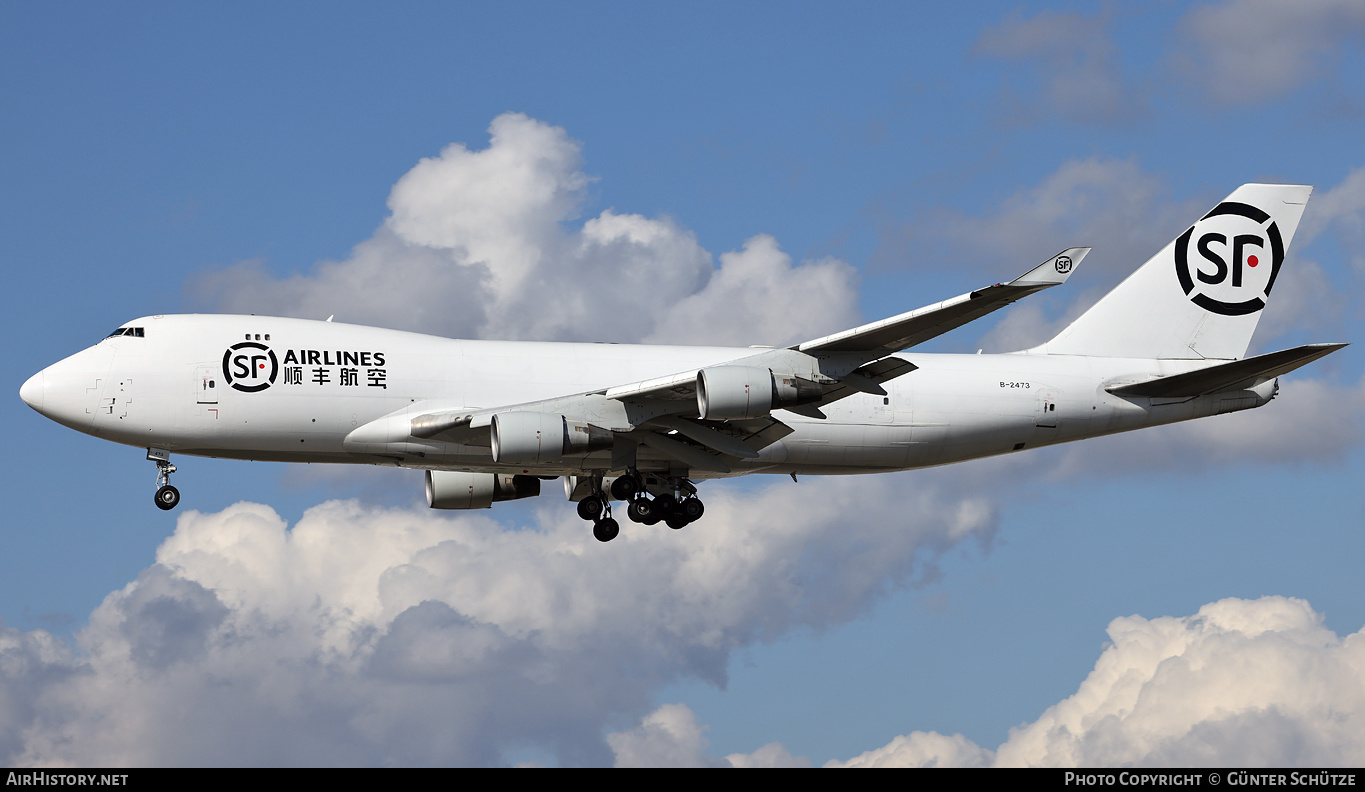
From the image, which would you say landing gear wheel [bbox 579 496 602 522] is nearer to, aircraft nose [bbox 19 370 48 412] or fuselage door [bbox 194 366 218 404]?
fuselage door [bbox 194 366 218 404]

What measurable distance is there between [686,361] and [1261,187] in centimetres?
1941

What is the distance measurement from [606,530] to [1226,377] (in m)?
17.2

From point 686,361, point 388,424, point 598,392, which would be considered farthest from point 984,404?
point 388,424

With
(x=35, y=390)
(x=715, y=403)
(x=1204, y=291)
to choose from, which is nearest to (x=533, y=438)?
(x=715, y=403)

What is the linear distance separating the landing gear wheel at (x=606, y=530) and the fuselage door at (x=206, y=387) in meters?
10.8

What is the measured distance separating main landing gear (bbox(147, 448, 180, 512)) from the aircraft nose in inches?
108

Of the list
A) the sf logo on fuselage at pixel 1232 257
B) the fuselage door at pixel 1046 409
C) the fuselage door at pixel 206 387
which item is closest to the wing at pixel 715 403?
the fuselage door at pixel 206 387

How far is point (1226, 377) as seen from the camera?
38531mm

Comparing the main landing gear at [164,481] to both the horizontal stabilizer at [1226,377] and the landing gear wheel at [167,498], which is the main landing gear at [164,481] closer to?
the landing gear wheel at [167,498]

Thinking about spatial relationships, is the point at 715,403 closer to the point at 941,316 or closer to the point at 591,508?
the point at 941,316

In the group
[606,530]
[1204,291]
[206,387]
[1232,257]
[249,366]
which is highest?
[1232,257]

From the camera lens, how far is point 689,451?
37.4 m

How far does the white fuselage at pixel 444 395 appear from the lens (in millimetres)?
34344
